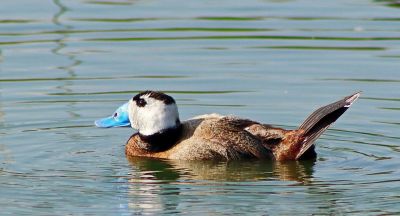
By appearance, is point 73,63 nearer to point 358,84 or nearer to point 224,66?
point 224,66

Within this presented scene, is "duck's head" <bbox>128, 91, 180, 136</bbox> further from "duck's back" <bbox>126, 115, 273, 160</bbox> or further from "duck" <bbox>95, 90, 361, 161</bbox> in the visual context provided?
"duck's back" <bbox>126, 115, 273, 160</bbox>

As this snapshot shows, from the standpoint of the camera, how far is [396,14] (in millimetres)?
17016

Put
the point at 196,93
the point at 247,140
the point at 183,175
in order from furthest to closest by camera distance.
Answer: the point at 196,93
the point at 247,140
the point at 183,175

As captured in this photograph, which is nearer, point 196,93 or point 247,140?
point 247,140

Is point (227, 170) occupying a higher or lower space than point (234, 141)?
lower

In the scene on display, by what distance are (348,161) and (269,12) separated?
6250mm

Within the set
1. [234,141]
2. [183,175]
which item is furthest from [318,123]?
[183,175]

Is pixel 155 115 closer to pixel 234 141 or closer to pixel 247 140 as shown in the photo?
pixel 234 141

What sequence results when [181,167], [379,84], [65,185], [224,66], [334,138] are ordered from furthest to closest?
[224,66] → [379,84] → [334,138] → [181,167] → [65,185]

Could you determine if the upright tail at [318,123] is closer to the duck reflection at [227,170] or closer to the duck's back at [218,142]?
the duck reflection at [227,170]

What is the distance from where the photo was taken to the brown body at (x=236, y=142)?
11312 mm

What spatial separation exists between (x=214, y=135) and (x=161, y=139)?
50cm

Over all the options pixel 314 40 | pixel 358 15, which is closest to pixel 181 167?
pixel 314 40

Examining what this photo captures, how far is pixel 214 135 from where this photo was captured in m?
11.4
